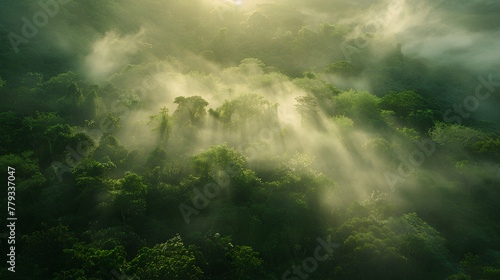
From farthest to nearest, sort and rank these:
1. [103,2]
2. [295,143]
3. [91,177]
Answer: [103,2] → [295,143] → [91,177]

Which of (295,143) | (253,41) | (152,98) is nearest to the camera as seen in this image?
(295,143)

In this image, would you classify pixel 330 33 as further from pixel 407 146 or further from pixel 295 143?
pixel 295 143

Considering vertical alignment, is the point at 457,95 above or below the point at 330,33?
below

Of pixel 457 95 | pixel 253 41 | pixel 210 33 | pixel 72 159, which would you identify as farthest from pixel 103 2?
pixel 457 95

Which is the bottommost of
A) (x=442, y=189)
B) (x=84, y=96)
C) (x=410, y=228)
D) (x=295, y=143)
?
(x=410, y=228)

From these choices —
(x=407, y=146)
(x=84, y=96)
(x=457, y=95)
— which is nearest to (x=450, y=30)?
(x=457, y=95)

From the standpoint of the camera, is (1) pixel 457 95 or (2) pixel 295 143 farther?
(1) pixel 457 95

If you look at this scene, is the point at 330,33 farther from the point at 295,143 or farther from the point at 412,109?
the point at 295,143
